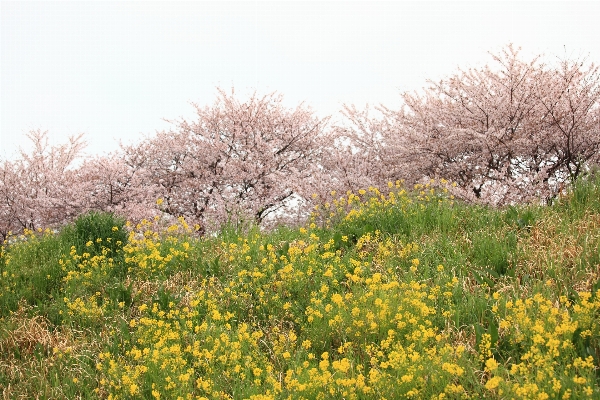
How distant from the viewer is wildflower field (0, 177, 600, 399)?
4094 millimetres

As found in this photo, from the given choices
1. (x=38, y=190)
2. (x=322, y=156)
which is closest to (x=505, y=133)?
(x=322, y=156)

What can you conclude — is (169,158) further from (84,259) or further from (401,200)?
(401,200)

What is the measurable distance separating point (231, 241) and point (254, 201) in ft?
29.4

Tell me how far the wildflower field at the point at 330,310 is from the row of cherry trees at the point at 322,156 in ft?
17.8

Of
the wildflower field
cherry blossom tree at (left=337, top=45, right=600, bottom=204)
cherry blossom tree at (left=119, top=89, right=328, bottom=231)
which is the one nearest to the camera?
the wildflower field

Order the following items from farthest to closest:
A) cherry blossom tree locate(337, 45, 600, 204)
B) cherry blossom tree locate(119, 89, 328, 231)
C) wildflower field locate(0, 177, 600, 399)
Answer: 1. cherry blossom tree locate(119, 89, 328, 231)
2. cherry blossom tree locate(337, 45, 600, 204)
3. wildflower field locate(0, 177, 600, 399)

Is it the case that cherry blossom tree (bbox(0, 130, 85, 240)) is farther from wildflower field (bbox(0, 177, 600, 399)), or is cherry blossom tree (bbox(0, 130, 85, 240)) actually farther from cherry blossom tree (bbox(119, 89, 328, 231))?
wildflower field (bbox(0, 177, 600, 399))

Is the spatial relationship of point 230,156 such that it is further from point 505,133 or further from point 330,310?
point 330,310

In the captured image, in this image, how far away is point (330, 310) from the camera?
5270 millimetres

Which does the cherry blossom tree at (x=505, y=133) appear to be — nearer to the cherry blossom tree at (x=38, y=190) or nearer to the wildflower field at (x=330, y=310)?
the wildflower field at (x=330, y=310)

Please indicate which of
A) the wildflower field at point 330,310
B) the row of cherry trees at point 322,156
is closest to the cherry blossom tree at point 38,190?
the row of cherry trees at point 322,156

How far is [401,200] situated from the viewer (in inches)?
334

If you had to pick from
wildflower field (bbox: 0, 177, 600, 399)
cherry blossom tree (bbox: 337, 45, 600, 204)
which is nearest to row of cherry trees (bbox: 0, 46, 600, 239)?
cherry blossom tree (bbox: 337, 45, 600, 204)

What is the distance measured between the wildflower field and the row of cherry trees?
544cm
